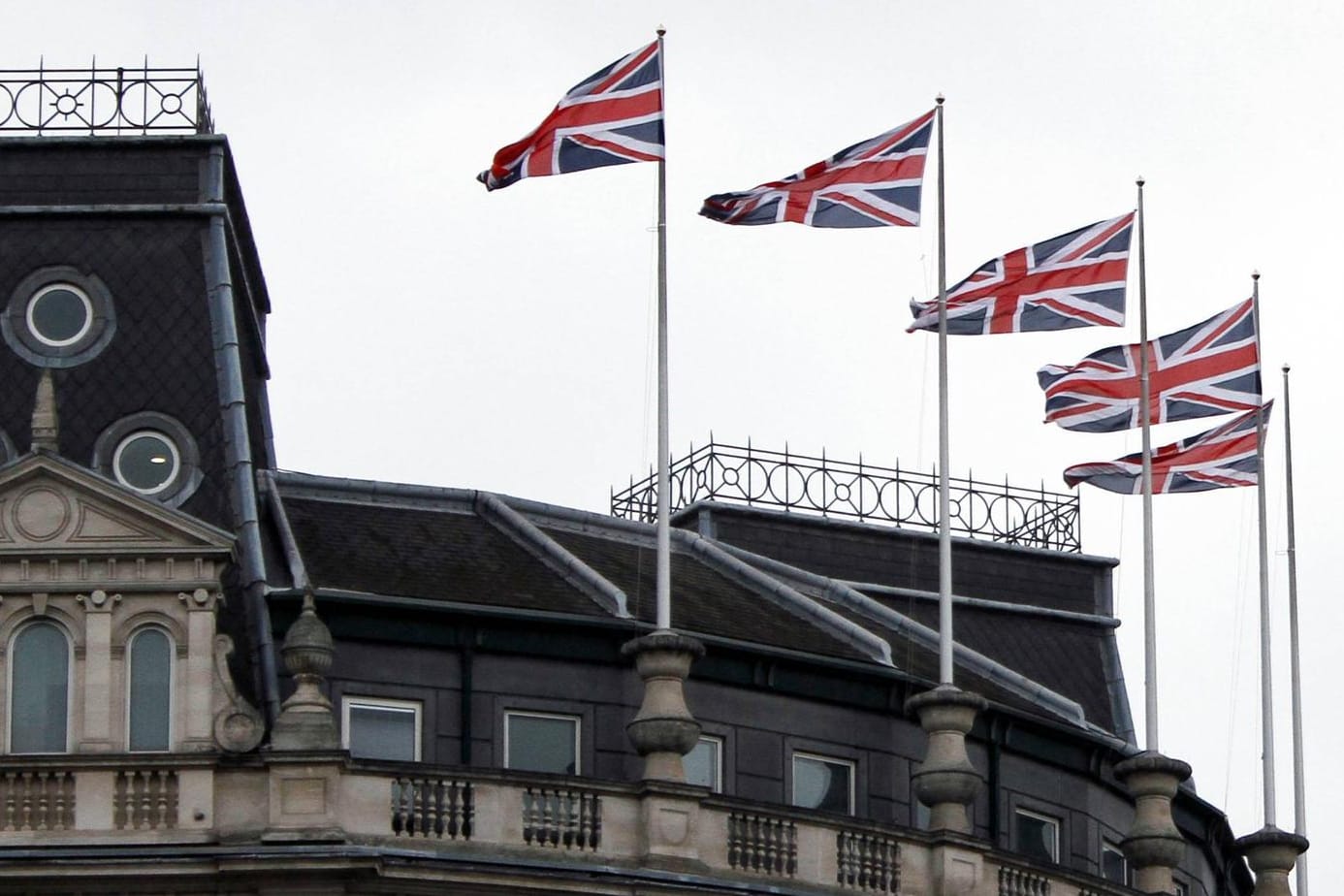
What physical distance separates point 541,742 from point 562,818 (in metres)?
3.60

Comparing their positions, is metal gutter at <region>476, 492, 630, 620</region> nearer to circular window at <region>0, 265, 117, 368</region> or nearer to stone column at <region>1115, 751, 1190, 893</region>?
circular window at <region>0, 265, 117, 368</region>

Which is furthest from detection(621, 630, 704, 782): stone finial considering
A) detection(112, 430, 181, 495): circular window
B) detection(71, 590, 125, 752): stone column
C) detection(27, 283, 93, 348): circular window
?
detection(27, 283, 93, 348): circular window

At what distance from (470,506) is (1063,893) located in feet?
36.7

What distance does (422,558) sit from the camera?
58875mm

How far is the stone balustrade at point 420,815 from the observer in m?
51.4

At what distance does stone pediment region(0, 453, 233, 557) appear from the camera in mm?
52875

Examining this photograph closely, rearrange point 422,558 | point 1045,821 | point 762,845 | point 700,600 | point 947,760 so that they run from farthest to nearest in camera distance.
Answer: point 700,600 → point 1045,821 → point 422,558 → point 947,760 → point 762,845

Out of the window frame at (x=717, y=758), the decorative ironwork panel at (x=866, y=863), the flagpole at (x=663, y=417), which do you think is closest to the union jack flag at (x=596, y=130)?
the flagpole at (x=663, y=417)

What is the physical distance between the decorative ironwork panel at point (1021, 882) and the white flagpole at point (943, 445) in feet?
8.88

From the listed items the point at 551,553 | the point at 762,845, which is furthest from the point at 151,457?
the point at 762,845

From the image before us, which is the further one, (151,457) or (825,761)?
(825,761)

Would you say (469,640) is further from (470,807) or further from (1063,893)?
(1063,893)

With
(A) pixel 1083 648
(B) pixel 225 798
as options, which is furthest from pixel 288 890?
(A) pixel 1083 648

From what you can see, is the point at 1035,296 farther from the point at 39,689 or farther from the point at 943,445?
the point at 39,689
